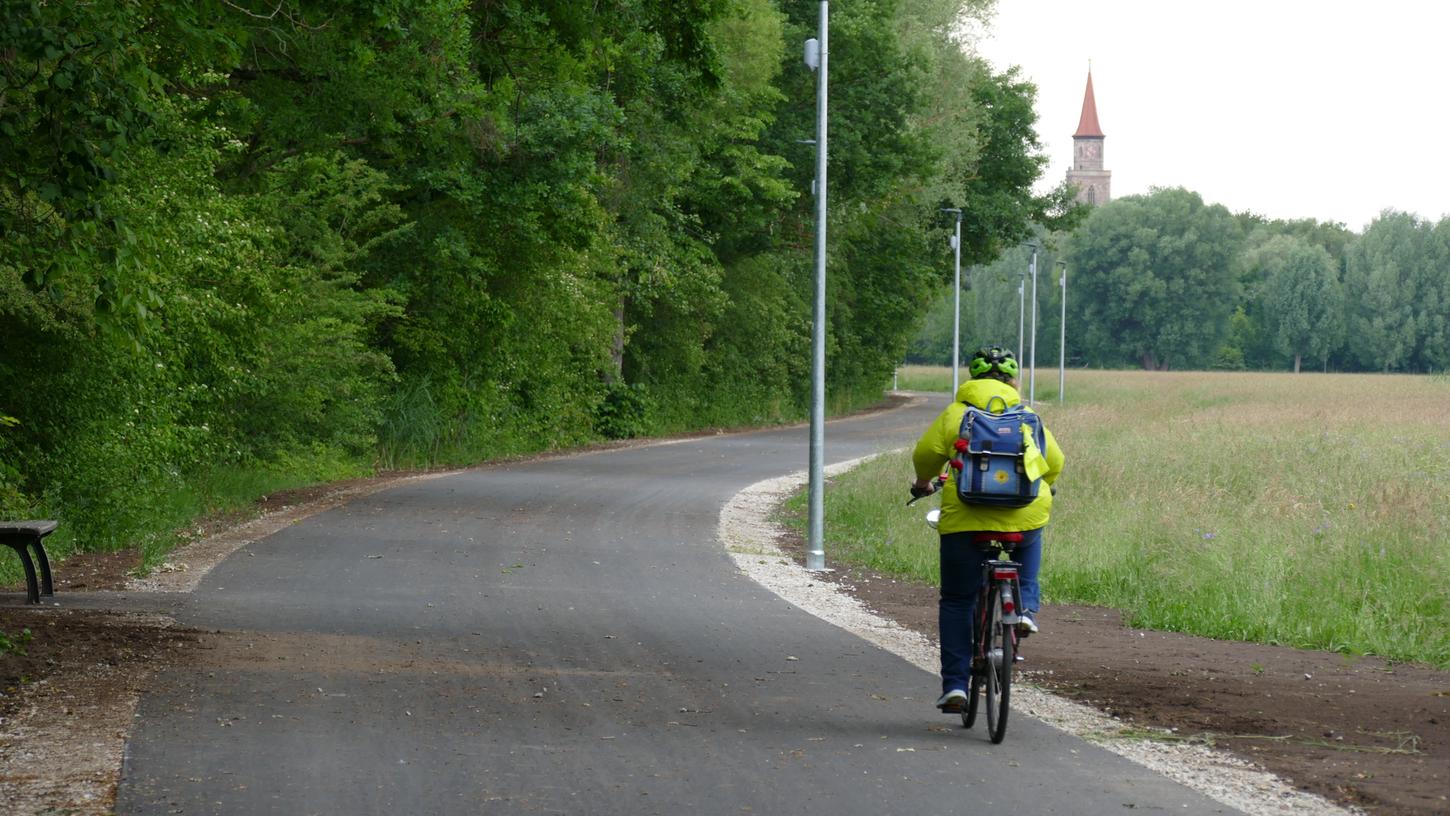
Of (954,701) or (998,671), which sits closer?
(998,671)

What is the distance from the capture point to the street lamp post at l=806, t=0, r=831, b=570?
16750mm

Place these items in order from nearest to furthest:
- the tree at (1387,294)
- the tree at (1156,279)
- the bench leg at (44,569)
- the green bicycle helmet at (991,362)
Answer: the green bicycle helmet at (991,362) < the bench leg at (44,569) < the tree at (1387,294) < the tree at (1156,279)

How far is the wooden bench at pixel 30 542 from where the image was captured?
37.9 ft

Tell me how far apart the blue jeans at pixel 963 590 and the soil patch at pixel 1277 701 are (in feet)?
3.18

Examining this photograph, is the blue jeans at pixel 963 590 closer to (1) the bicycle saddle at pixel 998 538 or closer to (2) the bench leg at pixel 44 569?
(1) the bicycle saddle at pixel 998 538

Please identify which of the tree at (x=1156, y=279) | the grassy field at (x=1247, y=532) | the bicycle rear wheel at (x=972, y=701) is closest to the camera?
the bicycle rear wheel at (x=972, y=701)

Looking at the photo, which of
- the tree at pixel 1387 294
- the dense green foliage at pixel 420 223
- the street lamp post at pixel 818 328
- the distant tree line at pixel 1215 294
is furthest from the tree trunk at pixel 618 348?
the tree at pixel 1387 294

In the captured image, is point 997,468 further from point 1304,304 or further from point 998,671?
point 1304,304

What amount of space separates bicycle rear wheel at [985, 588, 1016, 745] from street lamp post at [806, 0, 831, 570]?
8.61 m

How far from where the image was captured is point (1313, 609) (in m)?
12.6

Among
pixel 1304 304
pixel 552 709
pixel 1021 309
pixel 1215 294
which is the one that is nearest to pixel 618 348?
pixel 552 709

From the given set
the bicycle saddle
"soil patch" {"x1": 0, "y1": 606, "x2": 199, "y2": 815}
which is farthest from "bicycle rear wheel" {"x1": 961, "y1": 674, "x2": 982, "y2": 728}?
"soil patch" {"x1": 0, "y1": 606, "x2": 199, "y2": 815}

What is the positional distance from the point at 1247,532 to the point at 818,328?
15.5ft

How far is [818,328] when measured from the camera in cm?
1727
